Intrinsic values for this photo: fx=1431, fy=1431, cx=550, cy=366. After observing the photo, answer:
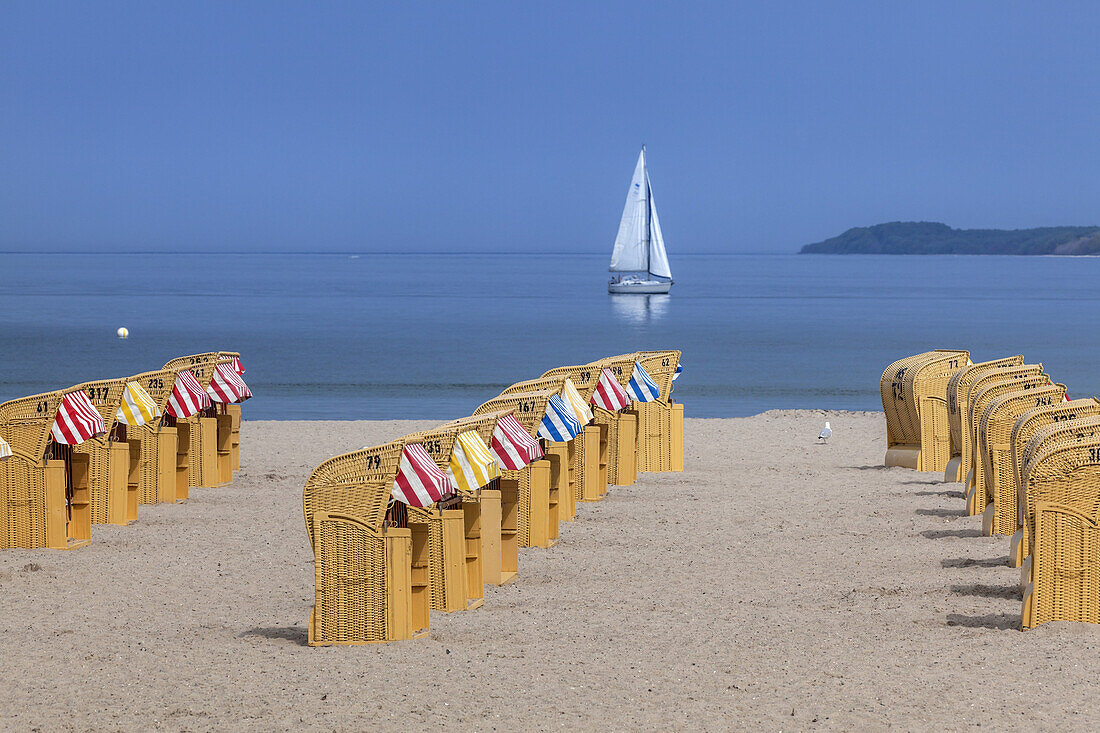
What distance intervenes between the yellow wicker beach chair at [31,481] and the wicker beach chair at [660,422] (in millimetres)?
7498

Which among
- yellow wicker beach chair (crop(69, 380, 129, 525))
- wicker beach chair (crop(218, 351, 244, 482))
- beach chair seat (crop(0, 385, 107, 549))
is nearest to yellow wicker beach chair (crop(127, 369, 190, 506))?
yellow wicker beach chair (crop(69, 380, 129, 525))

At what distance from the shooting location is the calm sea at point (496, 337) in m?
38.6

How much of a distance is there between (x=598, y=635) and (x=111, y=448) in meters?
6.36

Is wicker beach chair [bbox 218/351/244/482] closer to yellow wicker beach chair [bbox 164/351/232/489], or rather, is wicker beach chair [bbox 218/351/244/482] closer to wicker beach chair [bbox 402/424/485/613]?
yellow wicker beach chair [bbox 164/351/232/489]

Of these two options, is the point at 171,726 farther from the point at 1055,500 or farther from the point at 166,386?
the point at 166,386

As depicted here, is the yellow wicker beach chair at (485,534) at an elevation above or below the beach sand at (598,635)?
above

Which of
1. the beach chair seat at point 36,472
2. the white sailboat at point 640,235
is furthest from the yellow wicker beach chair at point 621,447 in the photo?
the white sailboat at point 640,235

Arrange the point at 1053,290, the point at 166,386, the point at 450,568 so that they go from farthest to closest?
1. the point at 1053,290
2. the point at 166,386
3. the point at 450,568

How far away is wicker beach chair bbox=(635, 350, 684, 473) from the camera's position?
17.2 metres

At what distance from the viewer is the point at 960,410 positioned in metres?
15.1

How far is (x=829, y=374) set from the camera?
4453cm

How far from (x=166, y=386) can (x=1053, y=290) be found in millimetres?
119650

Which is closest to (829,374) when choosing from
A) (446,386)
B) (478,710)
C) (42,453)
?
(446,386)

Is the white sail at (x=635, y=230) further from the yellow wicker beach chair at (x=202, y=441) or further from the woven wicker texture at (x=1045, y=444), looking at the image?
the woven wicker texture at (x=1045, y=444)
